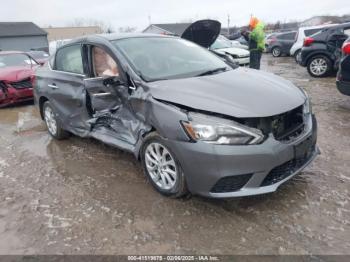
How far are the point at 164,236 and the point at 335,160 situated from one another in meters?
2.42

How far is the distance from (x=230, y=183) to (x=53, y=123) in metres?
3.56

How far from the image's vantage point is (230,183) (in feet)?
9.23

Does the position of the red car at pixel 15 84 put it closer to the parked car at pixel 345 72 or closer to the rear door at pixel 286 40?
the parked car at pixel 345 72

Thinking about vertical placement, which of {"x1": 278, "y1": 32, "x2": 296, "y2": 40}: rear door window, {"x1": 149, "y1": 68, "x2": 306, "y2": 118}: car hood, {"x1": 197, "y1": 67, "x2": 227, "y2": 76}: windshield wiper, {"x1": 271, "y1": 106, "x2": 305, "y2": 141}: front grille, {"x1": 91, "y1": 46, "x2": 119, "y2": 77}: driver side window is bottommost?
{"x1": 278, "y1": 32, "x2": 296, "y2": 40}: rear door window

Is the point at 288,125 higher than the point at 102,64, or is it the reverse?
the point at 102,64

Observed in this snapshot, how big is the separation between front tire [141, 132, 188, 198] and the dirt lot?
5.4 inches

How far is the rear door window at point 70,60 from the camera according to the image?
439cm

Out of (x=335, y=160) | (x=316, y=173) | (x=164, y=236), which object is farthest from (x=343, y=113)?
(x=164, y=236)

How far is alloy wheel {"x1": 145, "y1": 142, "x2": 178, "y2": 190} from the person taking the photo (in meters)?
3.13

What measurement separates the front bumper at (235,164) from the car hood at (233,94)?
0.30 meters

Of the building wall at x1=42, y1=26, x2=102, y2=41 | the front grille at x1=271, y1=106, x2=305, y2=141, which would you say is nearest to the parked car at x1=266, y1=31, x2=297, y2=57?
the front grille at x1=271, y1=106, x2=305, y2=141

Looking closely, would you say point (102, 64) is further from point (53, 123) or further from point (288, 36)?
point (288, 36)

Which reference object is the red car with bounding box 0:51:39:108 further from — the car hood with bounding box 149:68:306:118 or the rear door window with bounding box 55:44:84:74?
the car hood with bounding box 149:68:306:118

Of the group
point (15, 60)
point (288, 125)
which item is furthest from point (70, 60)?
point (15, 60)
